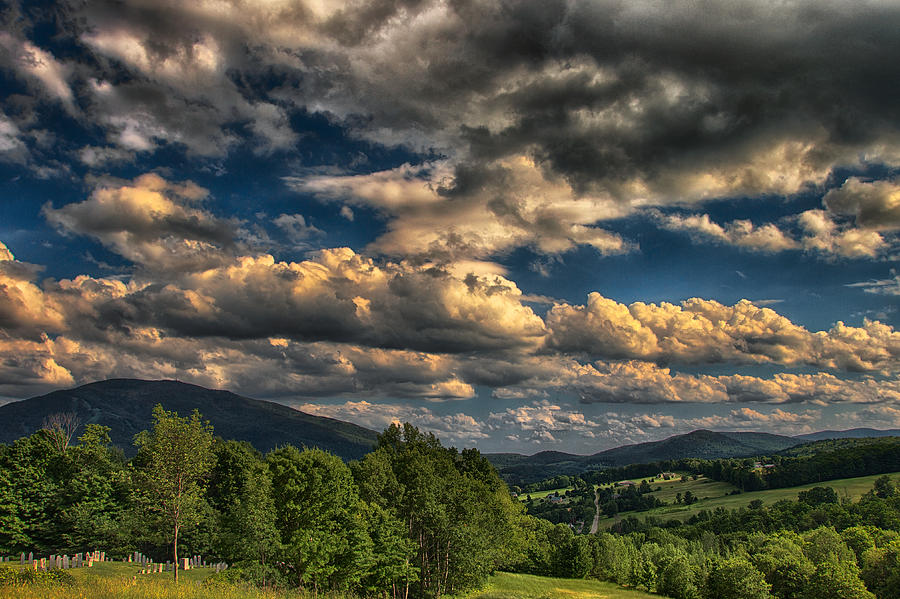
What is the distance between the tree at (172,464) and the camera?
48719 millimetres

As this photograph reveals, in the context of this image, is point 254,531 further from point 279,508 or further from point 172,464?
point 172,464

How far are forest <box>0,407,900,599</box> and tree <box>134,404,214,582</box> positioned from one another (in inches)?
5.0

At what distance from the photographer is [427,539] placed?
2670 inches

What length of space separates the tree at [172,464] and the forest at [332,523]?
0.13 metres

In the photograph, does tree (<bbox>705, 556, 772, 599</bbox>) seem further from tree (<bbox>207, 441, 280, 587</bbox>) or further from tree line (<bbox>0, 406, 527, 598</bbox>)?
tree (<bbox>207, 441, 280, 587</bbox>)

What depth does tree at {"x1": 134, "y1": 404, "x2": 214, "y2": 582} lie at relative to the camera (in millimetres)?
48719

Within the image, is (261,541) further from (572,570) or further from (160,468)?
(572,570)

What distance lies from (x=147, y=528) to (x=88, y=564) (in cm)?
1856

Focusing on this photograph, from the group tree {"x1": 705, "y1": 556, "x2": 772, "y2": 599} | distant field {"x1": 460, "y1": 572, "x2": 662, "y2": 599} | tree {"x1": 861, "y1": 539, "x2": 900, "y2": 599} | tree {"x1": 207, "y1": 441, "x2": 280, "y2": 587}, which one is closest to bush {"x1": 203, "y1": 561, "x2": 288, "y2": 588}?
tree {"x1": 207, "y1": 441, "x2": 280, "y2": 587}

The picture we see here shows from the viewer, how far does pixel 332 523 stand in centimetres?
5212

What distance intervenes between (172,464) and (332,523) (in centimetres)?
1600

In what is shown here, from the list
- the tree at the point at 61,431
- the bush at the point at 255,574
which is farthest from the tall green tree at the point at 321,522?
the tree at the point at 61,431

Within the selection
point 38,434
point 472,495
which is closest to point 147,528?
point 38,434

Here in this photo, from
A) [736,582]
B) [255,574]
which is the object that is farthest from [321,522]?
[736,582]
